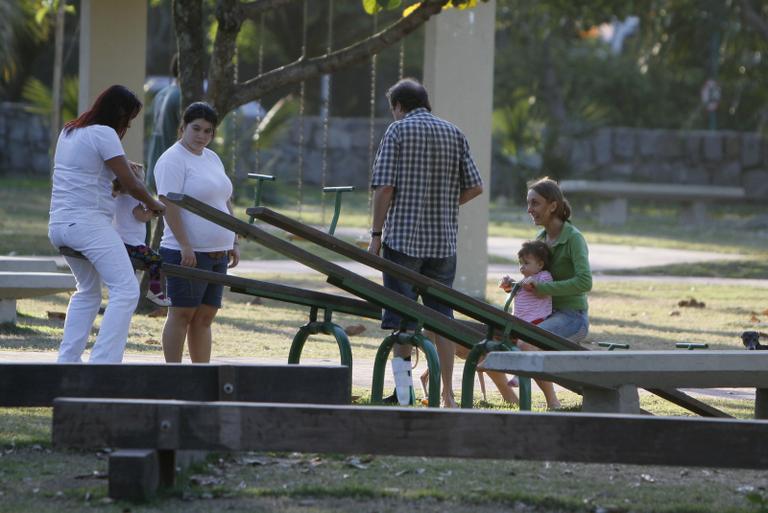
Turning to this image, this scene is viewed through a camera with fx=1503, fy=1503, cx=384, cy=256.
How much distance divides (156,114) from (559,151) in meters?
18.5

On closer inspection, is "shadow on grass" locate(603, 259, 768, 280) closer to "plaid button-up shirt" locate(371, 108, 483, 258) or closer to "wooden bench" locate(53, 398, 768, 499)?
"plaid button-up shirt" locate(371, 108, 483, 258)

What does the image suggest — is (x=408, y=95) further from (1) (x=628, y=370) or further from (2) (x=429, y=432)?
(2) (x=429, y=432)

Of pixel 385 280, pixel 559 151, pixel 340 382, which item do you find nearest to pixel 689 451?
pixel 340 382

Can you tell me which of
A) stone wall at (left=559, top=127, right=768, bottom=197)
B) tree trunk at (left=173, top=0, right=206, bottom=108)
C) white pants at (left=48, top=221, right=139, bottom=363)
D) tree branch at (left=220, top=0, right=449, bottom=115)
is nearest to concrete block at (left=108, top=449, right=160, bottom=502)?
white pants at (left=48, top=221, right=139, bottom=363)

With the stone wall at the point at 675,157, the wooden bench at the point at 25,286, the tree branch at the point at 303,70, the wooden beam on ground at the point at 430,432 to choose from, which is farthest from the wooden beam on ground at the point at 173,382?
the stone wall at the point at 675,157

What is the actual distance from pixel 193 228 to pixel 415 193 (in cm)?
112

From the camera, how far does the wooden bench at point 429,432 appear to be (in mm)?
4961

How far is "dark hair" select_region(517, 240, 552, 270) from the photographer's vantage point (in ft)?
24.9

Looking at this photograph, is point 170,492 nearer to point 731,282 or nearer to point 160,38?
point 731,282

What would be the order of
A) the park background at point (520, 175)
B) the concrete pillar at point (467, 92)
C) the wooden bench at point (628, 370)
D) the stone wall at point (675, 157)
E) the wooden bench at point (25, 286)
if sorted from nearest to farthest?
1. the park background at point (520, 175)
2. the wooden bench at point (628, 370)
3. the wooden bench at point (25, 286)
4. the concrete pillar at point (467, 92)
5. the stone wall at point (675, 157)

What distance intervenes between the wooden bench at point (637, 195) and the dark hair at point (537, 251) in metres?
17.7

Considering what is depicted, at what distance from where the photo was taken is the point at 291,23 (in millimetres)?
34906

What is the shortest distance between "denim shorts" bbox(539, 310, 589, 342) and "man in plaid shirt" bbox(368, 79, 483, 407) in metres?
0.54

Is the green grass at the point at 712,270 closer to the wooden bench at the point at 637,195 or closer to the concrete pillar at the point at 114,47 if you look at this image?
the concrete pillar at the point at 114,47
